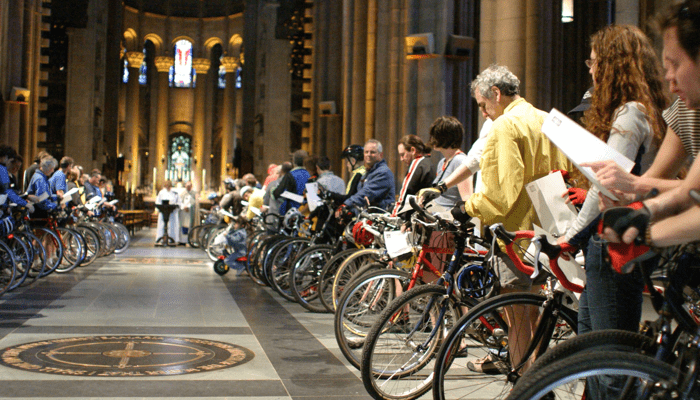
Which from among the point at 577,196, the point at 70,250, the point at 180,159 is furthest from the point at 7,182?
the point at 180,159

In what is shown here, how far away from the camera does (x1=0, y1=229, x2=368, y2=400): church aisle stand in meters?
4.93

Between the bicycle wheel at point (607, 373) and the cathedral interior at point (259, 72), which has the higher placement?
the cathedral interior at point (259, 72)

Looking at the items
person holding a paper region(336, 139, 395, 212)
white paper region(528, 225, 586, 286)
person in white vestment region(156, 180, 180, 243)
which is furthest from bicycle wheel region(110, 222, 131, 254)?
white paper region(528, 225, 586, 286)

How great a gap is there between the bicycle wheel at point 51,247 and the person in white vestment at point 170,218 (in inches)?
423

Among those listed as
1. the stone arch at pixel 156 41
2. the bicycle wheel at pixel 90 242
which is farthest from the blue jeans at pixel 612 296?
the stone arch at pixel 156 41

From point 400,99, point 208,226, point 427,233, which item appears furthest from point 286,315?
point 208,226

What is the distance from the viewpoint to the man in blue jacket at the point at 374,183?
27.1ft

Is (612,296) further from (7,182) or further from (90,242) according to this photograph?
(90,242)

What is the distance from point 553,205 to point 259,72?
119 feet

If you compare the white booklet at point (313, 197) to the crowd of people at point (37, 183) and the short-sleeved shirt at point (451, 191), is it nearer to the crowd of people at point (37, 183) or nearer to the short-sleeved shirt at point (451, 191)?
the short-sleeved shirt at point (451, 191)

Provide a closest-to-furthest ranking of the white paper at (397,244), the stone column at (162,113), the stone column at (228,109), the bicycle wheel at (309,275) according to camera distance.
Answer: the white paper at (397,244) < the bicycle wheel at (309,275) < the stone column at (228,109) < the stone column at (162,113)

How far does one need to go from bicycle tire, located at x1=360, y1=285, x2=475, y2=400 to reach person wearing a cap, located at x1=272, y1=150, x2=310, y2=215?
7218mm

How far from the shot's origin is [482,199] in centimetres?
423

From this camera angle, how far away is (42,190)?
A: 1180cm
